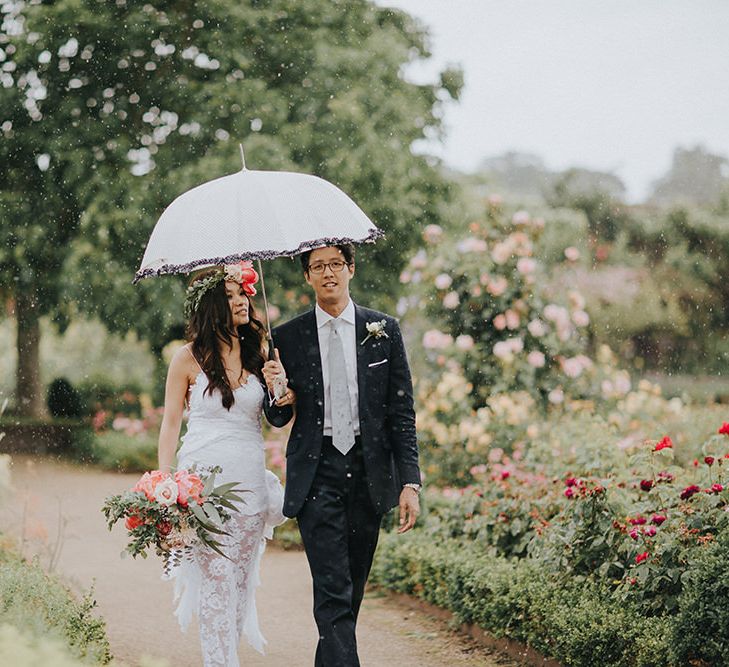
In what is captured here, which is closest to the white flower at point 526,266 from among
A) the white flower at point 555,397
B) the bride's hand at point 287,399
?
the white flower at point 555,397

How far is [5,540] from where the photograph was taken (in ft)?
20.0

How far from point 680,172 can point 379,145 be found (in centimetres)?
4195

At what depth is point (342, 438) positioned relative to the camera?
12.6 feet

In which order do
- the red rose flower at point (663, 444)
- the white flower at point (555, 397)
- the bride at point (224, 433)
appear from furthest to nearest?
the white flower at point (555, 397) < the red rose flower at point (663, 444) < the bride at point (224, 433)

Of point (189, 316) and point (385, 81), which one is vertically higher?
point (385, 81)

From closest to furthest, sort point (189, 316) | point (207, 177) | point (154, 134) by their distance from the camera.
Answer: point (189, 316) → point (207, 177) → point (154, 134)

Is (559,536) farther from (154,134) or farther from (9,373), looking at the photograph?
(9,373)

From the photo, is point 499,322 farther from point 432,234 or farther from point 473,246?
point 432,234

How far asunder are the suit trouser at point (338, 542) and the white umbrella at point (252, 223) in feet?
2.47

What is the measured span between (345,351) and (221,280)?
0.62 metres

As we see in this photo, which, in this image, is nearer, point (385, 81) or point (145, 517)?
point (145, 517)

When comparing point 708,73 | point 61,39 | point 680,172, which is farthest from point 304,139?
point 680,172

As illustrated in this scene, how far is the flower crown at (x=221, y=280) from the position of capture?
13.6 ft

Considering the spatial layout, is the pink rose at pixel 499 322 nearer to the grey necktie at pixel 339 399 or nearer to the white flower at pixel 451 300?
the white flower at pixel 451 300
